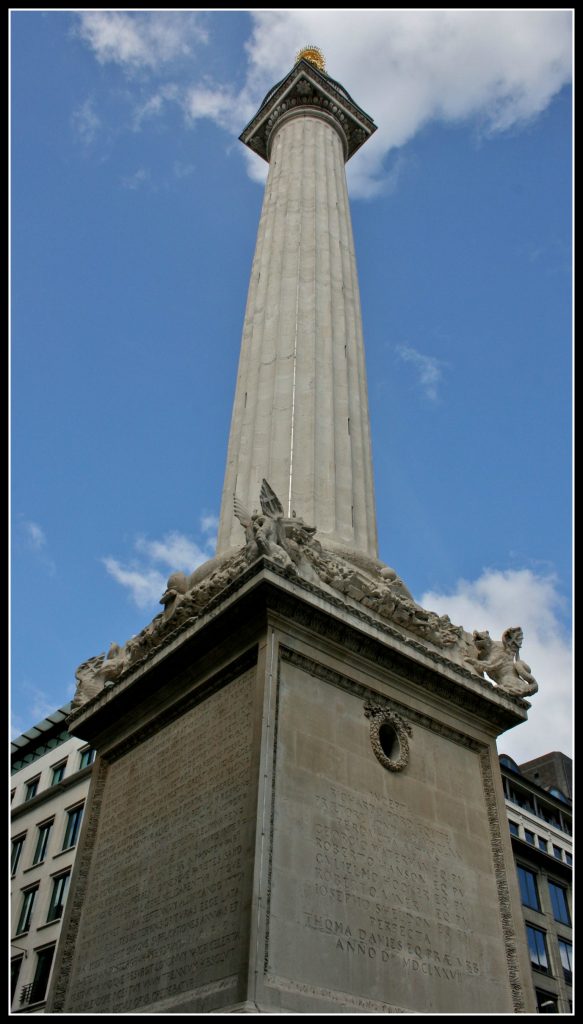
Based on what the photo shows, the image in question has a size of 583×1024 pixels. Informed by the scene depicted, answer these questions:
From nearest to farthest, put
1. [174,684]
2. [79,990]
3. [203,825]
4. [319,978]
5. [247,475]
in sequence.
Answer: [319,978], [203,825], [79,990], [174,684], [247,475]

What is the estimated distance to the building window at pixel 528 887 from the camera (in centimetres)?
5249

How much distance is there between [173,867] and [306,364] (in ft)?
47.1

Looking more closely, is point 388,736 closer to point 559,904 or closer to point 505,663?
point 505,663

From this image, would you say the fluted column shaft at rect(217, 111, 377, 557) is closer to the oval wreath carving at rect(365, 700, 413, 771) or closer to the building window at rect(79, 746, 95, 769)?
the oval wreath carving at rect(365, 700, 413, 771)

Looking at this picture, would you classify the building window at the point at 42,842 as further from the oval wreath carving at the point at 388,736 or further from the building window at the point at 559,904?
the oval wreath carving at the point at 388,736

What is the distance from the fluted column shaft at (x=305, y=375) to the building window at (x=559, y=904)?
131 feet

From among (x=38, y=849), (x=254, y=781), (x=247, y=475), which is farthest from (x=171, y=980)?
(x=38, y=849)

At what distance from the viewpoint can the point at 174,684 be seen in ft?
63.4

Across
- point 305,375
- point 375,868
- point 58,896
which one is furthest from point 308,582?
point 58,896

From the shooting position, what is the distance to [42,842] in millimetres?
50375

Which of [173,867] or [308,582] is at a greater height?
[308,582]
